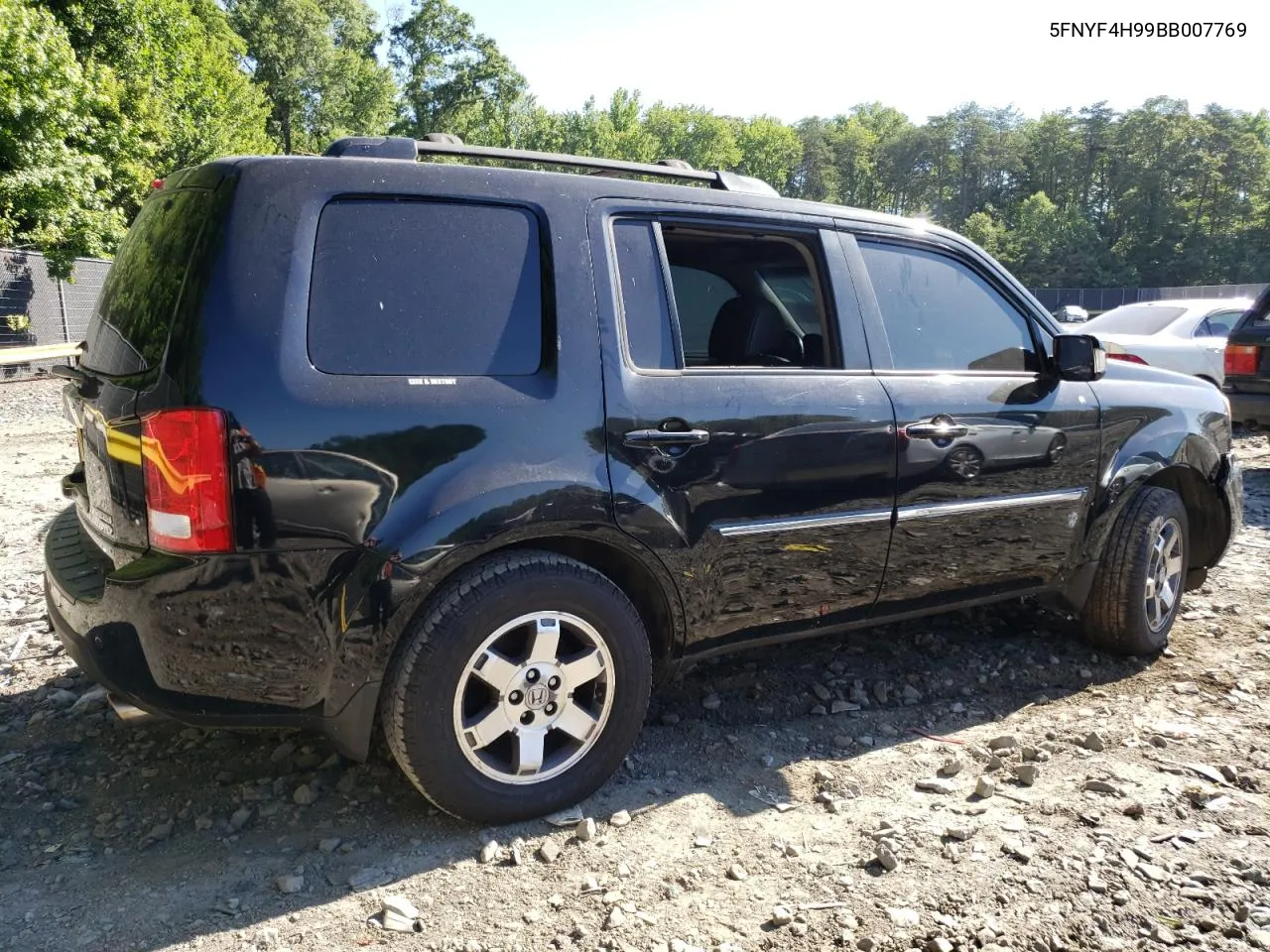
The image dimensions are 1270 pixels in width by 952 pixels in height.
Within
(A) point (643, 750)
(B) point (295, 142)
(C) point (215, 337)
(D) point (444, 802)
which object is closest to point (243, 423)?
(C) point (215, 337)

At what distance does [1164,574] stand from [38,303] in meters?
20.3

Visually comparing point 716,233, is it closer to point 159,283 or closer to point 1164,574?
point 159,283

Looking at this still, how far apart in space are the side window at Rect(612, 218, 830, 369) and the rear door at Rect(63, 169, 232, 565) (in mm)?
1212

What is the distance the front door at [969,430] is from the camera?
144 inches

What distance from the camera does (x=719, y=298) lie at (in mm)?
4074

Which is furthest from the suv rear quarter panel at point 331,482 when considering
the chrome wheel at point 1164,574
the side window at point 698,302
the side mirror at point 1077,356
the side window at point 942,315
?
the chrome wheel at point 1164,574

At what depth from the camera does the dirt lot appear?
2.57m

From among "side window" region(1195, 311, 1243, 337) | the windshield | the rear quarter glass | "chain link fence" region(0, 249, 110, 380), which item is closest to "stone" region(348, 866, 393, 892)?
the rear quarter glass

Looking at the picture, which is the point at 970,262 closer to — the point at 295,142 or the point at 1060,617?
the point at 1060,617

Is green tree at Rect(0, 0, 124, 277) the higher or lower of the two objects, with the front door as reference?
higher

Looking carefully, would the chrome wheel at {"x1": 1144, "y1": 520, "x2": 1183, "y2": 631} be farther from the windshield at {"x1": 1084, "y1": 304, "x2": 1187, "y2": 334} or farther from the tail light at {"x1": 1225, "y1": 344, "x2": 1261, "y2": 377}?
the windshield at {"x1": 1084, "y1": 304, "x2": 1187, "y2": 334}

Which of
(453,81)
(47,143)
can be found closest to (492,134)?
(453,81)

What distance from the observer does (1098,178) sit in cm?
10700

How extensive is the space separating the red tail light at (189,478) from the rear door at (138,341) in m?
0.06
